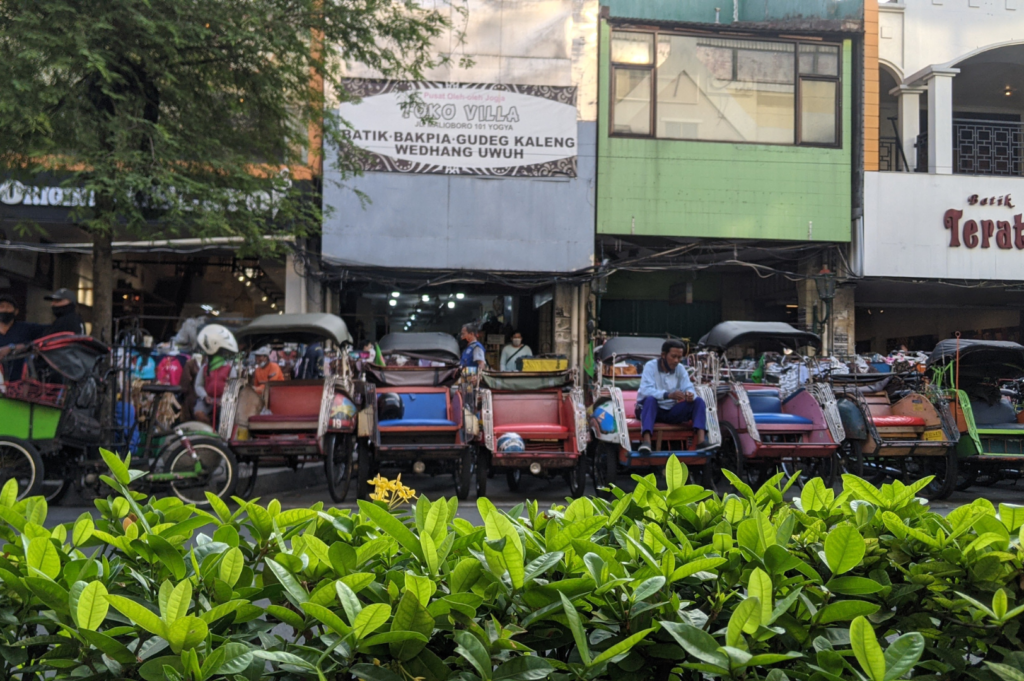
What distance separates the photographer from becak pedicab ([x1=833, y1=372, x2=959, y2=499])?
10.0 metres

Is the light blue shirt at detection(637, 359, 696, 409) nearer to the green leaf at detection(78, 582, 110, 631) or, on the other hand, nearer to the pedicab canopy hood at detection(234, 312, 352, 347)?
the pedicab canopy hood at detection(234, 312, 352, 347)

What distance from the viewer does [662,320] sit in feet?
71.7

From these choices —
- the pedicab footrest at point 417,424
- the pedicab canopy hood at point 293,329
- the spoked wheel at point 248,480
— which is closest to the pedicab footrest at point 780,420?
the pedicab footrest at point 417,424

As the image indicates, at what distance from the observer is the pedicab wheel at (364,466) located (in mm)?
9445

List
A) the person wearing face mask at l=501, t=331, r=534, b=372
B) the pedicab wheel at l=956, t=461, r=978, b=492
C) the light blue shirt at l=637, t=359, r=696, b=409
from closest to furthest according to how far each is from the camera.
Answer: the light blue shirt at l=637, t=359, r=696, b=409
the pedicab wheel at l=956, t=461, r=978, b=492
the person wearing face mask at l=501, t=331, r=534, b=372

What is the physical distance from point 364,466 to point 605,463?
283 centimetres

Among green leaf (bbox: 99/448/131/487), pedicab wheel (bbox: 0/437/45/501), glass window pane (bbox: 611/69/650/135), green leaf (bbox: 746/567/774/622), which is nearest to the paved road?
pedicab wheel (bbox: 0/437/45/501)

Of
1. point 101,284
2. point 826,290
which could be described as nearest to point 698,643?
point 101,284

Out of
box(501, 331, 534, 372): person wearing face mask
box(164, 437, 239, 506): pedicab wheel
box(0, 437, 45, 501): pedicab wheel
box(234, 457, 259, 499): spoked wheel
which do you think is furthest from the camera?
box(501, 331, 534, 372): person wearing face mask

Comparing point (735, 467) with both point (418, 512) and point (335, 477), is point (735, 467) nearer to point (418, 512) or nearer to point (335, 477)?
point (335, 477)

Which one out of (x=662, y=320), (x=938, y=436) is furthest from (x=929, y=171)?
(x=938, y=436)

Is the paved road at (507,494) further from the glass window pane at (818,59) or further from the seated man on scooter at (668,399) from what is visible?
the glass window pane at (818,59)

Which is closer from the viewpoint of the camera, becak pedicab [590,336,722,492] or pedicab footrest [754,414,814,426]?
becak pedicab [590,336,722,492]

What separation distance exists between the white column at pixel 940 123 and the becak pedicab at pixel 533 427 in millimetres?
11990
